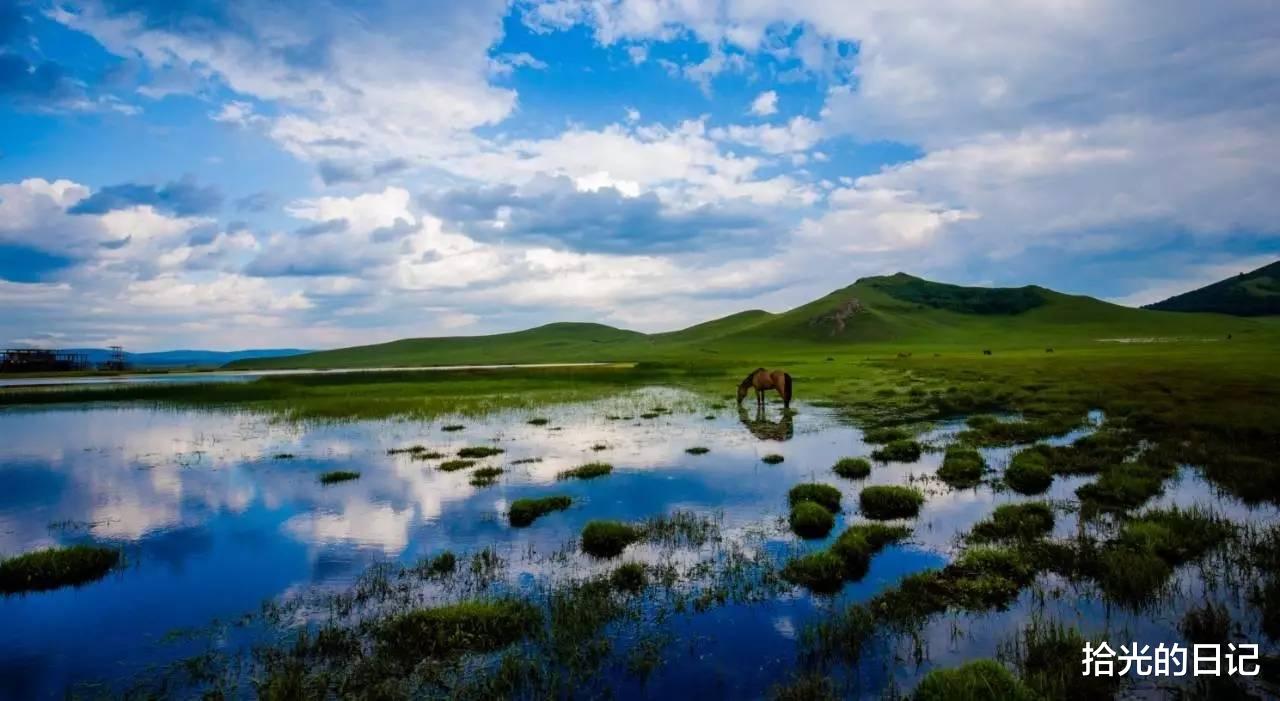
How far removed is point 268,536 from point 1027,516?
851 inches

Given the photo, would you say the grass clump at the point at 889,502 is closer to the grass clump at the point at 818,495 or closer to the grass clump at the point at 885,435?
the grass clump at the point at 818,495

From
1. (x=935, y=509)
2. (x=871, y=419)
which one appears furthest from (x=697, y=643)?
(x=871, y=419)

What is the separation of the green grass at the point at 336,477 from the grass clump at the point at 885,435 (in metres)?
23.9

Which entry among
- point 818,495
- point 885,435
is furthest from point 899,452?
point 818,495

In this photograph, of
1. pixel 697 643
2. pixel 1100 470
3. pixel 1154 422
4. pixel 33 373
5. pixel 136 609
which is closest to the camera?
pixel 697 643

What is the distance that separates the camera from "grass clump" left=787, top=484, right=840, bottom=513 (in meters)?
19.9

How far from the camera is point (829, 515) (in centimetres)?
1797

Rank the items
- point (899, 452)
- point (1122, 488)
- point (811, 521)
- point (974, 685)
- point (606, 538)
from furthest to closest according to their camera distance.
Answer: point (899, 452), point (1122, 488), point (811, 521), point (606, 538), point (974, 685)

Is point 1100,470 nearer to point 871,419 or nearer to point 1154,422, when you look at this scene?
point 1154,422

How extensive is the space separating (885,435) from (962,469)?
890 cm

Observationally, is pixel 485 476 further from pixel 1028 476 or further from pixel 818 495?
pixel 1028 476

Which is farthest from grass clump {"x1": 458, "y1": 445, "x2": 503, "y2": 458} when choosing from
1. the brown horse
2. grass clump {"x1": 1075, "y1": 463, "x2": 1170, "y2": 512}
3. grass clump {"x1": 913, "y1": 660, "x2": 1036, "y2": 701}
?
grass clump {"x1": 913, "y1": 660, "x2": 1036, "y2": 701}

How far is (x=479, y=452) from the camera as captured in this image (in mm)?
30562

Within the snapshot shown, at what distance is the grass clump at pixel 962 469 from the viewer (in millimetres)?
22281
